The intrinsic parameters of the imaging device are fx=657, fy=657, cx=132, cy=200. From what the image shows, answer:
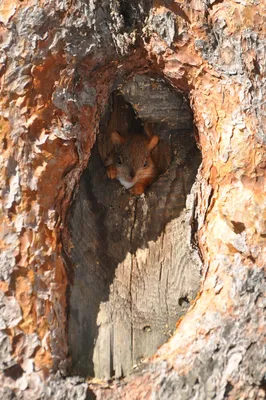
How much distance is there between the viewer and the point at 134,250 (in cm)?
271

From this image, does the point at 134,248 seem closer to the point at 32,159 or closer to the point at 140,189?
the point at 140,189

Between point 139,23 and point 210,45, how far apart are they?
0.89 ft

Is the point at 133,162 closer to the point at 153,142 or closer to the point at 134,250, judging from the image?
the point at 153,142

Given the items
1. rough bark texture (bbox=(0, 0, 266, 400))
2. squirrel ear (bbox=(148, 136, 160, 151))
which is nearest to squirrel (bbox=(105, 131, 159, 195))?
squirrel ear (bbox=(148, 136, 160, 151))

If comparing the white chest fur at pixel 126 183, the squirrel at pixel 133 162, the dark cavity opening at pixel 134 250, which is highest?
the squirrel at pixel 133 162

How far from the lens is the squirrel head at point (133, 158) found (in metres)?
2.92

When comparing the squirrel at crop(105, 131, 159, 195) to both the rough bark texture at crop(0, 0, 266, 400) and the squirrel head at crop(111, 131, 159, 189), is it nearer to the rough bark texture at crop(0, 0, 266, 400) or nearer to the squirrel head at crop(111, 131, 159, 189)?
the squirrel head at crop(111, 131, 159, 189)

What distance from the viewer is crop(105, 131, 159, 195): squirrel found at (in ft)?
9.44

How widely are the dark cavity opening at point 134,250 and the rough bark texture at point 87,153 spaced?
0.68 ft

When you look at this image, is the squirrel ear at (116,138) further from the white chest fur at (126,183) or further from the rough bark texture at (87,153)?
the rough bark texture at (87,153)

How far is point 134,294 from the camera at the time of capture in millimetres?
2672

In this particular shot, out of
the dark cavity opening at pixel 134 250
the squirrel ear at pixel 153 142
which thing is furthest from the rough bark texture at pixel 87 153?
the squirrel ear at pixel 153 142

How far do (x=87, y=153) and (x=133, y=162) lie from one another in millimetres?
712

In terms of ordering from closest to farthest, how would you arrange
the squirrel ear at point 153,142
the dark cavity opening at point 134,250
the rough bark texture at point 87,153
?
1. the rough bark texture at point 87,153
2. the dark cavity opening at point 134,250
3. the squirrel ear at point 153,142
